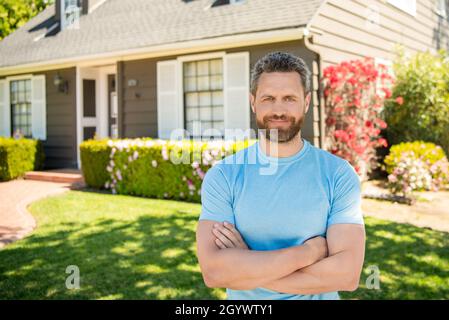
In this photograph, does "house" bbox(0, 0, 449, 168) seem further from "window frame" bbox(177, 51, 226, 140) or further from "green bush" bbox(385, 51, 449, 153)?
"green bush" bbox(385, 51, 449, 153)

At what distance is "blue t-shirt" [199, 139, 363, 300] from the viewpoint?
1.76 metres

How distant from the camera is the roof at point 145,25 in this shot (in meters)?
8.74

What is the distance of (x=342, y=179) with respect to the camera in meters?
1.82

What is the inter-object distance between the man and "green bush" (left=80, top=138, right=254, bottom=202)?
5.67 m

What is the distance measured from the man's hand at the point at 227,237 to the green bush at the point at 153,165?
18.8 ft

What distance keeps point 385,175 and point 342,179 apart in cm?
948

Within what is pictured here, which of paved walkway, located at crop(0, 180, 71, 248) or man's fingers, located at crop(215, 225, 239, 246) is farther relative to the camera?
paved walkway, located at crop(0, 180, 71, 248)

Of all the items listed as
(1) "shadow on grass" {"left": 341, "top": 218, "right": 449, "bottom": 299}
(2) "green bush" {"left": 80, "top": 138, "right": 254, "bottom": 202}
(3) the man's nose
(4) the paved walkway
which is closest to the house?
(2) "green bush" {"left": 80, "top": 138, "right": 254, "bottom": 202}

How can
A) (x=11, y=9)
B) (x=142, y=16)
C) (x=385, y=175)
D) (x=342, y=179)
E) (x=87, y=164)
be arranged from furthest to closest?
(x=11, y=9)
(x=142, y=16)
(x=385, y=175)
(x=87, y=164)
(x=342, y=179)

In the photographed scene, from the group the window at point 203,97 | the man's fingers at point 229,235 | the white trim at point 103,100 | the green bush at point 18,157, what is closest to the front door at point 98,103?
the white trim at point 103,100
